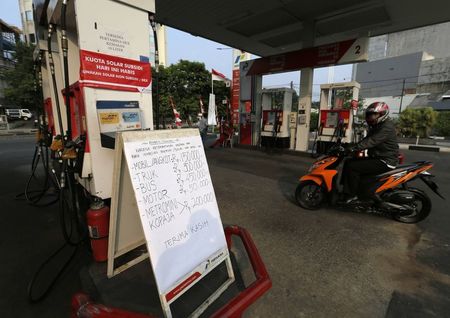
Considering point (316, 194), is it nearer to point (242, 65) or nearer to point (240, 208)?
point (240, 208)

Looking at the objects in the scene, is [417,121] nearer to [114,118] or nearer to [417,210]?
[417,210]

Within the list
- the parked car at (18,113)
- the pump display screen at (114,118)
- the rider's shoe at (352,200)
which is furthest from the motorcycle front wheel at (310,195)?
the parked car at (18,113)

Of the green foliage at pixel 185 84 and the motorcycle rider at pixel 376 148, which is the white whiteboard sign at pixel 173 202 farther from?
the green foliage at pixel 185 84

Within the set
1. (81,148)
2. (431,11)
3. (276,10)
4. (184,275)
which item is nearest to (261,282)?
(184,275)

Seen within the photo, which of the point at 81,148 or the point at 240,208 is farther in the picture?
the point at 240,208

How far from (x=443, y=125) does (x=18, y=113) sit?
37.8 meters

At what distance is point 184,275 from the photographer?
4.98ft

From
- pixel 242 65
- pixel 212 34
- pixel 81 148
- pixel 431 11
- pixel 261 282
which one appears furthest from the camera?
pixel 242 65

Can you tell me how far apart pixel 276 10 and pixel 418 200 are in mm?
6236

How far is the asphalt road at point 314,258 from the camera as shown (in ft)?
6.23

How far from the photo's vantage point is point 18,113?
25.2 meters

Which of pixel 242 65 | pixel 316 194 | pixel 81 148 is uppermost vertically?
pixel 242 65

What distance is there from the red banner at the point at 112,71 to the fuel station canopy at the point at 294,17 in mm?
5149

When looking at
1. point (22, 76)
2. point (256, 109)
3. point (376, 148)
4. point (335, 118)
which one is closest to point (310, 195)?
point (376, 148)
